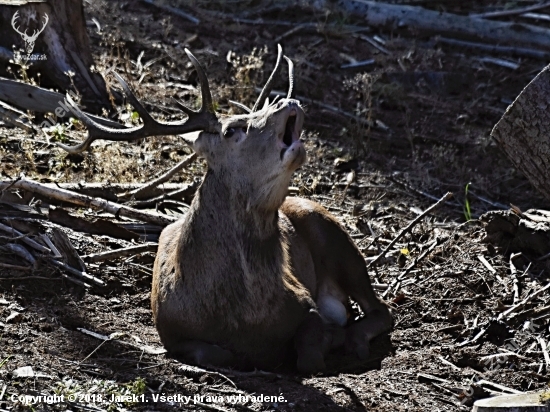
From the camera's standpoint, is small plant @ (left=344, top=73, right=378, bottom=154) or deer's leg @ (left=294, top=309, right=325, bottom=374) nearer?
deer's leg @ (left=294, top=309, right=325, bottom=374)

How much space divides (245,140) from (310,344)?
125cm

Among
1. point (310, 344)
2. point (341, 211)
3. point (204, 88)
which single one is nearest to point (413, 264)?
point (341, 211)

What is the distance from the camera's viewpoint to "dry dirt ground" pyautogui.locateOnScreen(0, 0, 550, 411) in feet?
17.4

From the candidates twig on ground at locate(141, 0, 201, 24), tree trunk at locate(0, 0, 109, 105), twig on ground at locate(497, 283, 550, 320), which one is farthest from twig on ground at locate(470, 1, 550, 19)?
twig on ground at locate(497, 283, 550, 320)

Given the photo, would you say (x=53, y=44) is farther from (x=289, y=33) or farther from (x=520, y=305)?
(x=520, y=305)

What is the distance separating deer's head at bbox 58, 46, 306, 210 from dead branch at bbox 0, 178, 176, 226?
1459mm

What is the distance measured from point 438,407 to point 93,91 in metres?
5.36

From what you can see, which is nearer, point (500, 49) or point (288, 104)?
point (288, 104)

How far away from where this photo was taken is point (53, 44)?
364 inches

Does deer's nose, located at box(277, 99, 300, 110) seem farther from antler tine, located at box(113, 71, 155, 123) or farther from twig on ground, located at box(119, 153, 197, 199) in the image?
twig on ground, located at box(119, 153, 197, 199)

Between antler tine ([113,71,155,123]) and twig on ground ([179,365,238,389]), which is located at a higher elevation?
antler tine ([113,71,155,123])

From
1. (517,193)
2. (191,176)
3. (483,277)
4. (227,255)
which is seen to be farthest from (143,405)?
(517,193)

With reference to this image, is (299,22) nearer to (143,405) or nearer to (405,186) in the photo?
(405,186)

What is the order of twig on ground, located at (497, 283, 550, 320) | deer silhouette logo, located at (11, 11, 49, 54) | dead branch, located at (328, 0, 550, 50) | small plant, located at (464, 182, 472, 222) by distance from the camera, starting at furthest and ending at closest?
dead branch, located at (328, 0, 550, 50) < deer silhouette logo, located at (11, 11, 49, 54) < small plant, located at (464, 182, 472, 222) < twig on ground, located at (497, 283, 550, 320)
